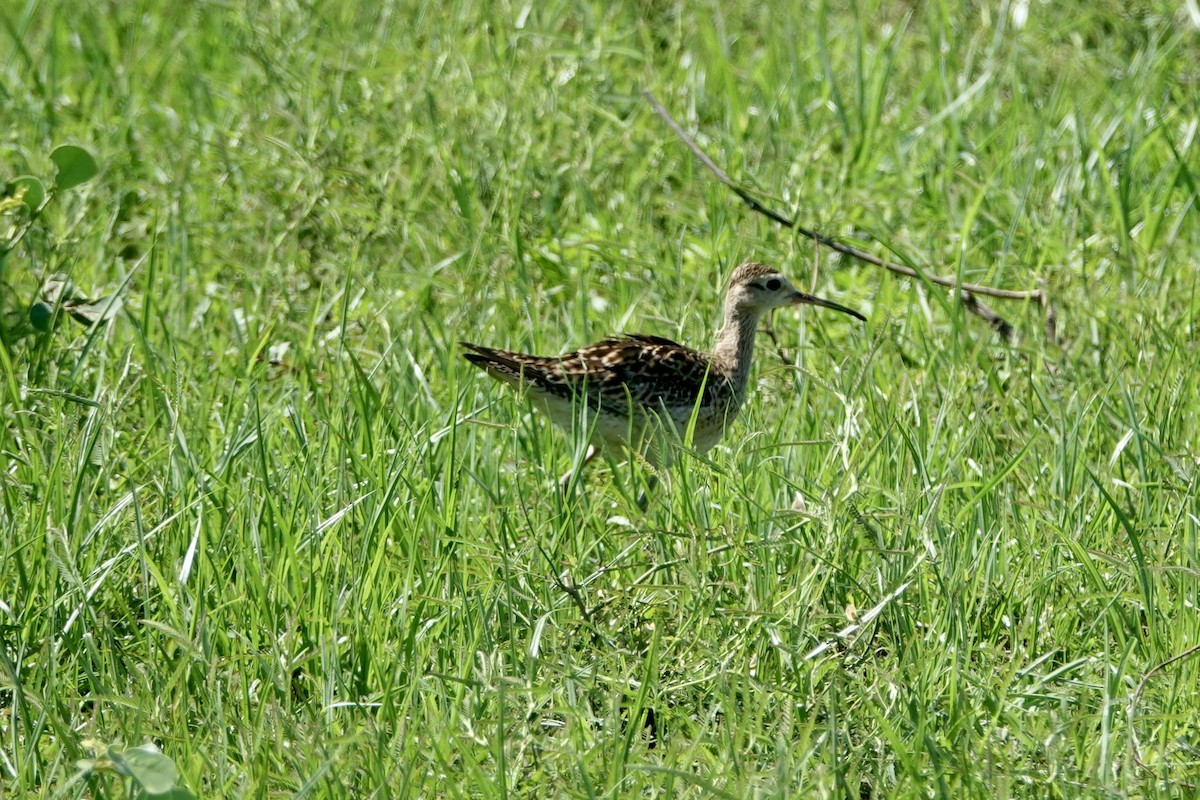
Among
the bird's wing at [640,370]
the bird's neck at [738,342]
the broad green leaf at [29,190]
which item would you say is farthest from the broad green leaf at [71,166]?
the bird's neck at [738,342]

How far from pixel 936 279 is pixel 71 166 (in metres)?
3.27

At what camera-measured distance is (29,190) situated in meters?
5.53

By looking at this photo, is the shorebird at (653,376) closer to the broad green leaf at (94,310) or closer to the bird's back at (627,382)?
the bird's back at (627,382)

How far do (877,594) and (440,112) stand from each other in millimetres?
4100

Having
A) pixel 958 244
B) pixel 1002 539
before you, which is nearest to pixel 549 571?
pixel 1002 539

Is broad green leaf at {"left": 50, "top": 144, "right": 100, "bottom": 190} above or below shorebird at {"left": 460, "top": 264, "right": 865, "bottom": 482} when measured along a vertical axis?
above

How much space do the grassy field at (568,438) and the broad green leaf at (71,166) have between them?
0.98 feet

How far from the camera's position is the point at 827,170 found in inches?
300

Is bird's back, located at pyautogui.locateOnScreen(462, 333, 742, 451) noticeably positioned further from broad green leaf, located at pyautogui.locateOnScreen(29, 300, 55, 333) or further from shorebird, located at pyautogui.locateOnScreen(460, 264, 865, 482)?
broad green leaf, located at pyautogui.locateOnScreen(29, 300, 55, 333)

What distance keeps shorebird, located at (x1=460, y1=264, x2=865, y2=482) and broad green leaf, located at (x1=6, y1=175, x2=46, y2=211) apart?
1543mm

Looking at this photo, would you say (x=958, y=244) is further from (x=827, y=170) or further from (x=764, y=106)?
(x=764, y=106)

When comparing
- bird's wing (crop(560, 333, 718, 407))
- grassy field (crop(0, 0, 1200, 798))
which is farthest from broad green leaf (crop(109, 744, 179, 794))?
bird's wing (crop(560, 333, 718, 407))

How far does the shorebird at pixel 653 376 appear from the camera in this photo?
5.50 m

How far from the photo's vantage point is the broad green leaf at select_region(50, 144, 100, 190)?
559 cm
